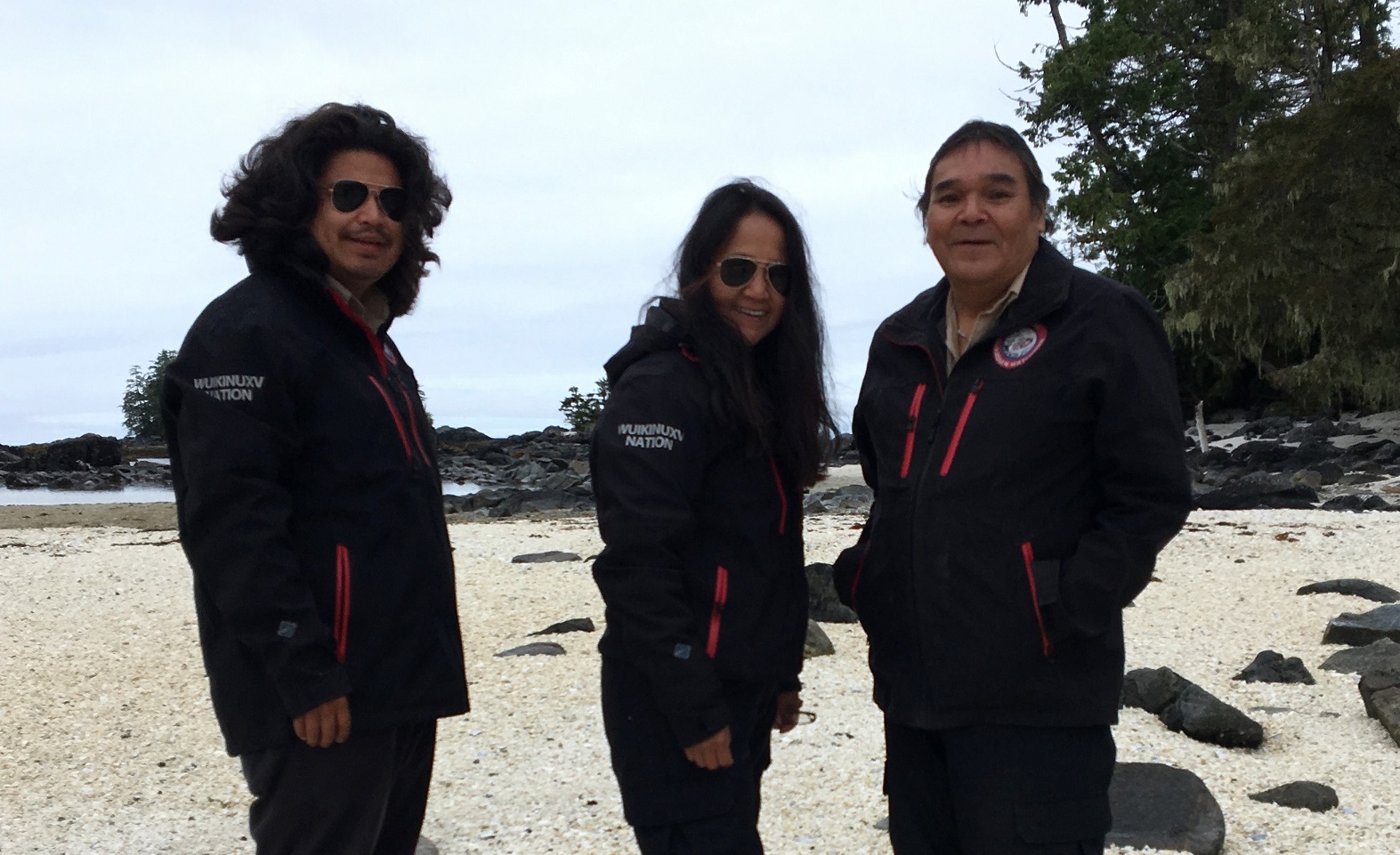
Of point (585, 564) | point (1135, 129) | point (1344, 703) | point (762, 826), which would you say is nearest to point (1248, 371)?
point (1135, 129)

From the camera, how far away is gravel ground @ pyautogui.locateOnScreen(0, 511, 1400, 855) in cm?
445

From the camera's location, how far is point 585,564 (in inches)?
403

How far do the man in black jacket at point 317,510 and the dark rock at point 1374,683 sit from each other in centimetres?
443

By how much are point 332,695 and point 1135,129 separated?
102 feet

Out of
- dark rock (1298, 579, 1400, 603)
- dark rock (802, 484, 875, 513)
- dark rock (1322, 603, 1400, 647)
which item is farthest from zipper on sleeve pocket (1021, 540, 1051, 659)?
dark rock (802, 484, 875, 513)

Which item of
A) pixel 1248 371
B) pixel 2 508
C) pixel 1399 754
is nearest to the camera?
pixel 1399 754

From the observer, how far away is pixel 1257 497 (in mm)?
13211

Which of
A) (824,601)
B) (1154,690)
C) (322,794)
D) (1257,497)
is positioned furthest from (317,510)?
(1257,497)

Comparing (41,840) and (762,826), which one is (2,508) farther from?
(762,826)

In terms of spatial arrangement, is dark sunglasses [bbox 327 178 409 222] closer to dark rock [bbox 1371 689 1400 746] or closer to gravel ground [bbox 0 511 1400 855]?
gravel ground [bbox 0 511 1400 855]

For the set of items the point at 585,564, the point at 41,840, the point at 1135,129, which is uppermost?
the point at 1135,129

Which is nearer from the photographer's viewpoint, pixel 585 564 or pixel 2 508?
pixel 585 564

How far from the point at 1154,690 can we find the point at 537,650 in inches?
136

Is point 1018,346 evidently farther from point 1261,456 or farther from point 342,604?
point 1261,456
